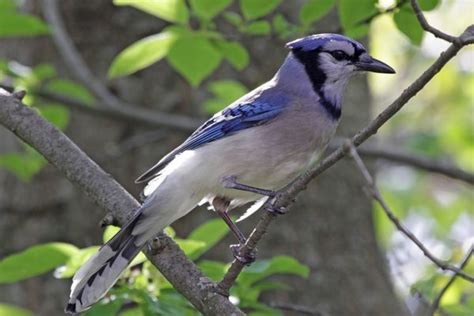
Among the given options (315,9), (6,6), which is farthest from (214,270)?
(6,6)

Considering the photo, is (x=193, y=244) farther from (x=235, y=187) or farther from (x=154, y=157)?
(x=154, y=157)

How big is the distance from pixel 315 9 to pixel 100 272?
1057mm

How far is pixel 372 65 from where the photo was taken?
3.01 meters

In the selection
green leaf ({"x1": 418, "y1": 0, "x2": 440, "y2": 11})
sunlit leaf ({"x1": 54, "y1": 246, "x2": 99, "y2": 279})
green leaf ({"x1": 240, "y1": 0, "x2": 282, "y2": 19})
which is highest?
green leaf ({"x1": 240, "y1": 0, "x2": 282, "y2": 19})

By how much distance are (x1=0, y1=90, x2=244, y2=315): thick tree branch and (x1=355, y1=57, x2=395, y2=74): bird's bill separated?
0.87 meters

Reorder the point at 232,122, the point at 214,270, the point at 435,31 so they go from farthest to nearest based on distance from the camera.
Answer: the point at 232,122
the point at 214,270
the point at 435,31

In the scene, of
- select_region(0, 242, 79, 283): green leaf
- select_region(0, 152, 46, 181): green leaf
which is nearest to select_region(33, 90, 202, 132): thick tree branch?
select_region(0, 152, 46, 181): green leaf

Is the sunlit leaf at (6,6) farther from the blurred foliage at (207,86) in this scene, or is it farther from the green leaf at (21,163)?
the green leaf at (21,163)

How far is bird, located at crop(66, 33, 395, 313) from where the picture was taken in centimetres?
275

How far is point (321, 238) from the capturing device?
4164 mm

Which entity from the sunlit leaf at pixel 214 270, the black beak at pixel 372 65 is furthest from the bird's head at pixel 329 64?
the sunlit leaf at pixel 214 270

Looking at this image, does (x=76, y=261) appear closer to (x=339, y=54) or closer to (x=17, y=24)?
(x=17, y=24)

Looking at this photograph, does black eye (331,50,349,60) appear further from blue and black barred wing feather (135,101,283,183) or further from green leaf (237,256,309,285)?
green leaf (237,256,309,285)

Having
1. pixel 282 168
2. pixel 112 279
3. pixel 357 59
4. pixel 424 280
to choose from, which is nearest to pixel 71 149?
pixel 112 279
